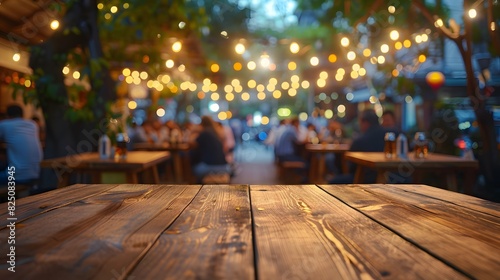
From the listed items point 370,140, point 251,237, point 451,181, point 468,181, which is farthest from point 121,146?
point 251,237

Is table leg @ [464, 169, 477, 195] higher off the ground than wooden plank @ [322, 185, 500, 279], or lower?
lower

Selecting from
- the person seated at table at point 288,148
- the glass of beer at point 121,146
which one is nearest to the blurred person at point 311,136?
the person seated at table at point 288,148

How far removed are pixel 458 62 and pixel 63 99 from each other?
14663 millimetres

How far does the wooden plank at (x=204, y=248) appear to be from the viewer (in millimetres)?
898

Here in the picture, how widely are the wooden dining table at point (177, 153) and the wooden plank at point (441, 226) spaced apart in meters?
7.25

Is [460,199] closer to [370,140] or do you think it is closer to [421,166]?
[421,166]

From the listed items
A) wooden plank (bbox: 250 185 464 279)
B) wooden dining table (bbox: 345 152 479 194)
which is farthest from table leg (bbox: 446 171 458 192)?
wooden plank (bbox: 250 185 464 279)

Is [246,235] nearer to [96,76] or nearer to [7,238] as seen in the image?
[7,238]

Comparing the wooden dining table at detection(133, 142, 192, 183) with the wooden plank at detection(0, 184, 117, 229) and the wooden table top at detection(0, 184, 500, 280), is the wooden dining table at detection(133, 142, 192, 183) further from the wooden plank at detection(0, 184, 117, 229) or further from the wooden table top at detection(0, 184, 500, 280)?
the wooden table top at detection(0, 184, 500, 280)

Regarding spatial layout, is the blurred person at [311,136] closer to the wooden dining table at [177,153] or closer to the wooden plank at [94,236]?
the wooden dining table at [177,153]

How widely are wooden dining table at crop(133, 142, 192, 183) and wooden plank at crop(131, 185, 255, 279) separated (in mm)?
7517

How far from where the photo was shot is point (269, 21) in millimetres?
23031

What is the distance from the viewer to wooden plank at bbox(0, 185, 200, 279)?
917mm

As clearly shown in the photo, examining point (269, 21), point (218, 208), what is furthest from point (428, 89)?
point (218, 208)
